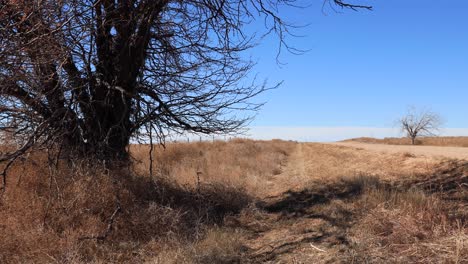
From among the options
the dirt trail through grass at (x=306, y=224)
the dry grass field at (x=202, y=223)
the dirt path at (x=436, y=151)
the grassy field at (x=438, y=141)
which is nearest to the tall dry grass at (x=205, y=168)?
the dry grass field at (x=202, y=223)

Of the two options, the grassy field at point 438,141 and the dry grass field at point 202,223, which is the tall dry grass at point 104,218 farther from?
the grassy field at point 438,141

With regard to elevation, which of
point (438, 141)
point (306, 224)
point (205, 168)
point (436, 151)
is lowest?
point (306, 224)

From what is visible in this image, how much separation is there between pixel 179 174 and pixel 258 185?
2.22 meters

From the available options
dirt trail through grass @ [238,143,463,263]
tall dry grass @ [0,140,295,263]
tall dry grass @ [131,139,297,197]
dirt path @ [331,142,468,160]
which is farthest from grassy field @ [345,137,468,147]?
tall dry grass @ [0,140,295,263]

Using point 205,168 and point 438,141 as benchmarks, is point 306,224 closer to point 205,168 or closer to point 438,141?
point 205,168

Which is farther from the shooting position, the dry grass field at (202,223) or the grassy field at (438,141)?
the grassy field at (438,141)

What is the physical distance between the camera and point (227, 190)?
31.1 feet

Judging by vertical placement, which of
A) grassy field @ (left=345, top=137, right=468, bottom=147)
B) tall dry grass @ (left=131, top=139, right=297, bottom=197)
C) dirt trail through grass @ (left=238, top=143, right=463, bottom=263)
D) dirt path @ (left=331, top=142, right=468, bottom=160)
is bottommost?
dirt trail through grass @ (left=238, top=143, right=463, bottom=263)

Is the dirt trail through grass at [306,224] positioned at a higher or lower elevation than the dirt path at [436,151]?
lower

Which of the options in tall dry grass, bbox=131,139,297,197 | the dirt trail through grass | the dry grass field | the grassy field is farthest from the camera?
the grassy field

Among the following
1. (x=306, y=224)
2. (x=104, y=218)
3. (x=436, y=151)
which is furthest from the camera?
(x=436, y=151)

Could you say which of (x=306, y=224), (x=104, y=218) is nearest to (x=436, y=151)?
(x=306, y=224)

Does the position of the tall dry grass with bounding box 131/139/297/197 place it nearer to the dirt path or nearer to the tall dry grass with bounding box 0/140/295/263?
the tall dry grass with bounding box 0/140/295/263

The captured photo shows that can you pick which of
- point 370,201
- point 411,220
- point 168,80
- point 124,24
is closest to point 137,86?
point 168,80
